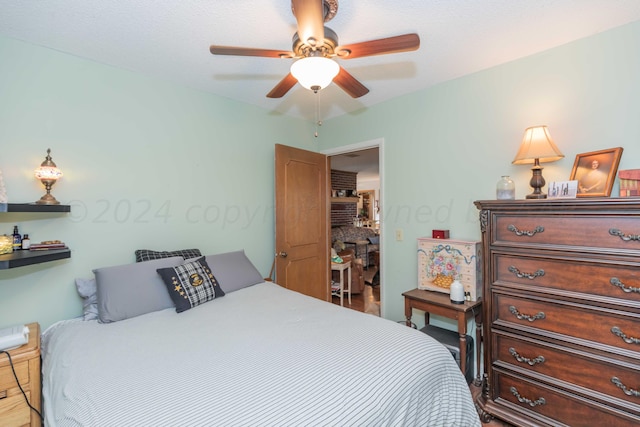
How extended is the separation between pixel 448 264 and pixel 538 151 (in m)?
1.04

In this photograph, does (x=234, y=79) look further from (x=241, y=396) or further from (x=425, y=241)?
(x=241, y=396)

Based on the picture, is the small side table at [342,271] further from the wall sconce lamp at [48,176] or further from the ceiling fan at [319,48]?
the wall sconce lamp at [48,176]

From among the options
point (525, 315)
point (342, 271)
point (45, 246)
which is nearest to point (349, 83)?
point (525, 315)

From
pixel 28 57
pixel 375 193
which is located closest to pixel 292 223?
pixel 28 57

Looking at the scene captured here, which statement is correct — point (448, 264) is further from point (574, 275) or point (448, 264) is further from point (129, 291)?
point (129, 291)

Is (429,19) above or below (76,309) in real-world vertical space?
above

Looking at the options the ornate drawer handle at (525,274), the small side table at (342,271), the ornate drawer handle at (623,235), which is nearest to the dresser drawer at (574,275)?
the ornate drawer handle at (525,274)

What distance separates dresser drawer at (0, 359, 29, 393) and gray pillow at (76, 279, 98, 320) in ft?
1.56

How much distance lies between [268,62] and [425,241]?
1951 millimetres

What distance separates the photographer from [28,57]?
→ 190 centimetres

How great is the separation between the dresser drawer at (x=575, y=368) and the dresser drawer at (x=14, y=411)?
2.63m

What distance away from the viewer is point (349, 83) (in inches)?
70.0

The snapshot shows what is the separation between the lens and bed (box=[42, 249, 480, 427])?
0.98 meters

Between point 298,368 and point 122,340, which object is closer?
point 298,368
